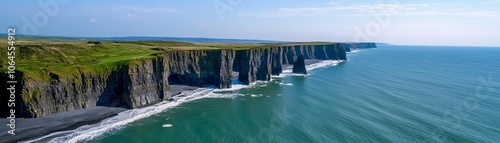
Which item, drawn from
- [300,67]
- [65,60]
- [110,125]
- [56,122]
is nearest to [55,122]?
[56,122]

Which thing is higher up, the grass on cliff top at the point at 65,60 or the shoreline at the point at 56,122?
the grass on cliff top at the point at 65,60

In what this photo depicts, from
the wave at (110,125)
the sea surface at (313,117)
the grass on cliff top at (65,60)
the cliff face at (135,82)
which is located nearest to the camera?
the wave at (110,125)

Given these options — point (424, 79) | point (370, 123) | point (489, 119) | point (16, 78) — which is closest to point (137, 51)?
point (16, 78)

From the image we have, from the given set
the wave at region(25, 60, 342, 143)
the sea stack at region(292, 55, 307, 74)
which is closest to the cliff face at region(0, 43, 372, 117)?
the wave at region(25, 60, 342, 143)

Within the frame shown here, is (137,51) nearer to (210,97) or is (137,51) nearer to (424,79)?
(210,97)

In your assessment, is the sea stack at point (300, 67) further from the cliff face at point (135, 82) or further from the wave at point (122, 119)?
the wave at point (122, 119)

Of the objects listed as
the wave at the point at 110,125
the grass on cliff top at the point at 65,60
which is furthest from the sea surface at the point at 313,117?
the grass on cliff top at the point at 65,60

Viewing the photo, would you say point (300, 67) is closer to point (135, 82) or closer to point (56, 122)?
point (135, 82)
